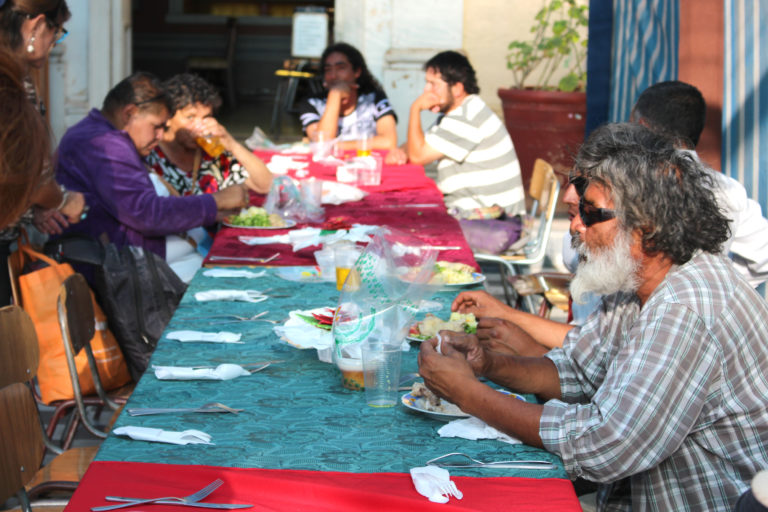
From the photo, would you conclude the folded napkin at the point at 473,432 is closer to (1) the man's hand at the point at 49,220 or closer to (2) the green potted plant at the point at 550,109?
(1) the man's hand at the point at 49,220

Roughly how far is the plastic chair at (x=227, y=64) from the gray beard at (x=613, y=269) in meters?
14.7

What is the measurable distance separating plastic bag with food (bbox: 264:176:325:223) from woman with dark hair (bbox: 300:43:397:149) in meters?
2.48

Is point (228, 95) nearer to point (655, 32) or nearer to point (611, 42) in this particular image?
point (611, 42)

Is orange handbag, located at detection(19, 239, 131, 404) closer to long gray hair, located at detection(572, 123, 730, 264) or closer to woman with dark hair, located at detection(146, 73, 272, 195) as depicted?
woman with dark hair, located at detection(146, 73, 272, 195)

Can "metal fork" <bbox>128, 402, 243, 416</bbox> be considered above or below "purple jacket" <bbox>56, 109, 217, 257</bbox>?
below

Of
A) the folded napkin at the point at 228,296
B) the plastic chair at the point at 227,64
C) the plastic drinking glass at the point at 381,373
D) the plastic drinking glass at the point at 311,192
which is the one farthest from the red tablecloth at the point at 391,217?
the plastic chair at the point at 227,64

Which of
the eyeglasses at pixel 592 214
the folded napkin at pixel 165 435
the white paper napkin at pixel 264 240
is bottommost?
the folded napkin at pixel 165 435

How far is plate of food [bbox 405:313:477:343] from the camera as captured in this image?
2.62m

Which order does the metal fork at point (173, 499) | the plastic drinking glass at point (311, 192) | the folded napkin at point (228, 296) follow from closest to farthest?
the metal fork at point (173, 499), the folded napkin at point (228, 296), the plastic drinking glass at point (311, 192)

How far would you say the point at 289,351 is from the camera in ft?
8.35

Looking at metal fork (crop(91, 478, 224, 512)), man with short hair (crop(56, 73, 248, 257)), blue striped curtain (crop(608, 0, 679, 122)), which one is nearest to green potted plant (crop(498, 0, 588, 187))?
blue striped curtain (crop(608, 0, 679, 122))

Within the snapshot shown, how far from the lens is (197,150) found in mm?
5371

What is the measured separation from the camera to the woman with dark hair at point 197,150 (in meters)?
5.11

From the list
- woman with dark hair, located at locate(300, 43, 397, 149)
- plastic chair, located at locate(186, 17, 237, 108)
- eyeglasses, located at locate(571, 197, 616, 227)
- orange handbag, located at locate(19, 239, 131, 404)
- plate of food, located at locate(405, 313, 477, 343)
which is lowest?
orange handbag, located at locate(19, 239, 131, 404)
